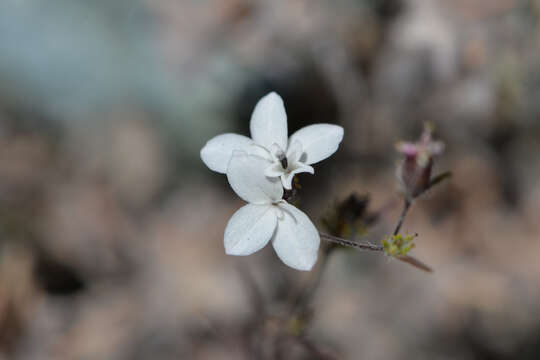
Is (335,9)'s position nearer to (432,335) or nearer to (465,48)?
(465,48)

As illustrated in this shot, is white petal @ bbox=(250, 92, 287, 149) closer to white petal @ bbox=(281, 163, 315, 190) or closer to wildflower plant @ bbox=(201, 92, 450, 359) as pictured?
wildflower plant @ bbox=(201, 92, 450, 359)

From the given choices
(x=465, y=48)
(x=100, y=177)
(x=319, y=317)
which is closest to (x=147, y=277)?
(x=100, y=177)

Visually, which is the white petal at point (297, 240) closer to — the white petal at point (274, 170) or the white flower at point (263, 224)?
the white flower at point (263, 224)

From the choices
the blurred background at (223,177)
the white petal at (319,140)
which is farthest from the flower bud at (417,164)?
the blurred background at (223,177)

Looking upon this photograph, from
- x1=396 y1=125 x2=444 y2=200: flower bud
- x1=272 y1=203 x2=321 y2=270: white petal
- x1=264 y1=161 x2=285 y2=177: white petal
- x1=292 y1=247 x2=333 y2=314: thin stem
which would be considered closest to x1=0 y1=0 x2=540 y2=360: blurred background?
x1=292 y1=247 x2=333 y2=314: thin stem

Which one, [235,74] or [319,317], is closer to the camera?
[319,317]

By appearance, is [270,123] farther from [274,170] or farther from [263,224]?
[263,224]
